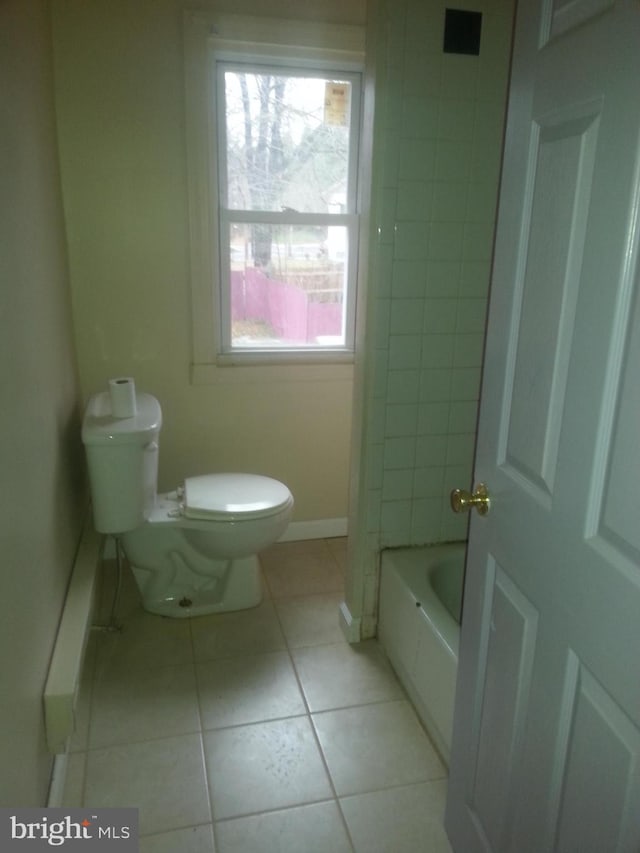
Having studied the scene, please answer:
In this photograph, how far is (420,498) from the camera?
208cm

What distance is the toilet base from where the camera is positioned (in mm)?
2303

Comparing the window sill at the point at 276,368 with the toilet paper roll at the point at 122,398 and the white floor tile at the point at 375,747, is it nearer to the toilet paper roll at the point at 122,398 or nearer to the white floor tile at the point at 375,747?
the toilet paper roll at the point at 122,398

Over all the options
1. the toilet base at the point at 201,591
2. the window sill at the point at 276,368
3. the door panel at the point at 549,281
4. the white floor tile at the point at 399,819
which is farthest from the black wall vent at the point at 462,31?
the white floor tile at the point at 399,819

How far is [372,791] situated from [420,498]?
0.86 m

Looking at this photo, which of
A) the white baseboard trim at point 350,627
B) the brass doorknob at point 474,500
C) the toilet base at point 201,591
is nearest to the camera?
the brass doorknob at point 474,500

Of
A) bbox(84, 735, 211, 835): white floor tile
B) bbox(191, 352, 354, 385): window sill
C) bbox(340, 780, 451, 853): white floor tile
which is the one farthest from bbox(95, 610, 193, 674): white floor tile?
bbox(191, 352, 354, 385): window sill

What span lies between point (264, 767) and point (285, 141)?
7.06 ft

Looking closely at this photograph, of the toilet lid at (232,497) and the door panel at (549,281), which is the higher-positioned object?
the door panel at (549,281)

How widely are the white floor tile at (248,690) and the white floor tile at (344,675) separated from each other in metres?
Result: 0.05

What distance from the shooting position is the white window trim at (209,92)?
221 cm

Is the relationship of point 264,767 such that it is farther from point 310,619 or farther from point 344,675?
point 310,619

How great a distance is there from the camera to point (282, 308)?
263cm

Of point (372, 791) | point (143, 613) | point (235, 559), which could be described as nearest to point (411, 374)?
point (235, 559)

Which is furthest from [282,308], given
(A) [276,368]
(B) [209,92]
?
(B) [209,92]
